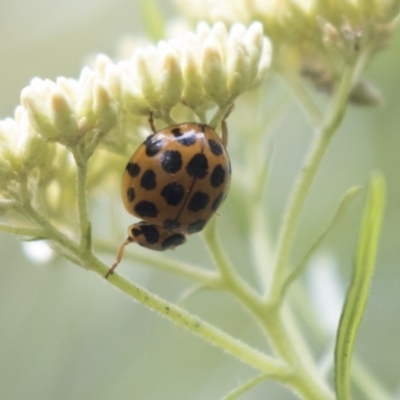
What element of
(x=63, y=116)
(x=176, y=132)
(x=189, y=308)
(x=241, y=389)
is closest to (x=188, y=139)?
(x=176, y=132)

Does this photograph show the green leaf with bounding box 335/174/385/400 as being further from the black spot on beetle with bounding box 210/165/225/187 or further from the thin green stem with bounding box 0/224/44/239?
the thin green stem with bounding box 0/224/44/239

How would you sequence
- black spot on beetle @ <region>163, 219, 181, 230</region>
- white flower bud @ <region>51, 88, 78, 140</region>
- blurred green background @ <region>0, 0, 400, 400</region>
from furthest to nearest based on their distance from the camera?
blurred green background @ <region>0, 0, 400, 400</region> → black spot on beetle @ <region>163, 219, 181, 230</region> → white flower bud @ <region>51, 88, 78, 140</region>

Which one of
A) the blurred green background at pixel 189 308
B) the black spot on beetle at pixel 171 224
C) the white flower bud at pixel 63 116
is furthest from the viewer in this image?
the blurred green background at pixel 189 308

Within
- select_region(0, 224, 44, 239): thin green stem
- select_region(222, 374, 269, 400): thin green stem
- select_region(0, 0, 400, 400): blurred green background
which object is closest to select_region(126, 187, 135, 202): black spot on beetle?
select_region(0, 224, 44, 239): thin green stem

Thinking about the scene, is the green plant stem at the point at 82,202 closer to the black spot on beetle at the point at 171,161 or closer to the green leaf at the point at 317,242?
the black spot on beetle at the point at 171,161

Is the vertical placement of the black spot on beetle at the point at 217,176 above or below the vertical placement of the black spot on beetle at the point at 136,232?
above

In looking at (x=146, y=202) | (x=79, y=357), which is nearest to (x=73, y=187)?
→ (x=146, y=202)

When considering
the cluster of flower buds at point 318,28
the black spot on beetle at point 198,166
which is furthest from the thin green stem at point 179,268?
the cluster of flower buds at point 318,28

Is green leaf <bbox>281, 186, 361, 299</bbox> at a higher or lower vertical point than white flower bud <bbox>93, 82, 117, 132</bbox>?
lower

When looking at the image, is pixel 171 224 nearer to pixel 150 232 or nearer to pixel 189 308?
pixel 150 232

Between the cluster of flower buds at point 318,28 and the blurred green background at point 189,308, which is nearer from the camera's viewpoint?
the cluster of flower buds at point 318,28
